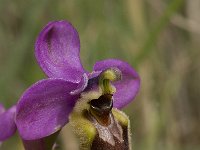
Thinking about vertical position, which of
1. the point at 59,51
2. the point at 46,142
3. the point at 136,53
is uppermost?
the point at 59,51

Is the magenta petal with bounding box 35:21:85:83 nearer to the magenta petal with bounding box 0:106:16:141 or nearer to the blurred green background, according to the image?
the magenta petal with bounding box 0:106:16:141

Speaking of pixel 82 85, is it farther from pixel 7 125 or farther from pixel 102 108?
pixel 7 125

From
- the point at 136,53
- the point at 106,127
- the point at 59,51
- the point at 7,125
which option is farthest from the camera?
the point at 136,53

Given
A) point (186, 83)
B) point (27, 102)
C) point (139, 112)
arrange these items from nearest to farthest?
point (27, 102)
point (139, 112)
point (186, 83)

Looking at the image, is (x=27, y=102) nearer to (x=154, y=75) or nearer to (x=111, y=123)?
(x=111, y=123)

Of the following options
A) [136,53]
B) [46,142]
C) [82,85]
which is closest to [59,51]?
[82,85]

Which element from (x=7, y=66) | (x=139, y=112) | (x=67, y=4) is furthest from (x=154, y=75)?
(x=7, y=66)
